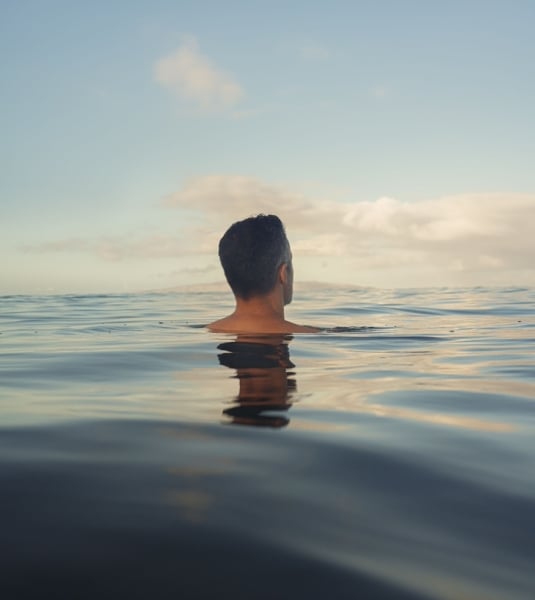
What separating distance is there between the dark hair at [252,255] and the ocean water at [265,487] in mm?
→ 2620

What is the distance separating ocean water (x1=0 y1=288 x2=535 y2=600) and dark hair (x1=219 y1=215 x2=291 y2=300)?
262cm

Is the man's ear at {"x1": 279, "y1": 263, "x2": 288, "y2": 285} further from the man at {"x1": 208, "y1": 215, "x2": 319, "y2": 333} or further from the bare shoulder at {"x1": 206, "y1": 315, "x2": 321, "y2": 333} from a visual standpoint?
the bare shoulder at {"x1": 206, "y1": 315, "x2": 321, "y2": 333}

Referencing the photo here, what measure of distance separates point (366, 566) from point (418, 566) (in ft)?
0.43

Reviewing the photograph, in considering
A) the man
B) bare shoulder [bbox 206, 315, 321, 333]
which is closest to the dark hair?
the man

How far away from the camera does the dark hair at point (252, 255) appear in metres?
6.75

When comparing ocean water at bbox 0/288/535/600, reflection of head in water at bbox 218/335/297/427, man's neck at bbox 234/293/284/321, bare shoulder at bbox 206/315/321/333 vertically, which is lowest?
ocean water at bbox 0/288/535/600

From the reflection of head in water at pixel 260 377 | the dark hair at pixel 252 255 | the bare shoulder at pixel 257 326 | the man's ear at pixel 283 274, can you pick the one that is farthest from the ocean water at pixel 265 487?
the man's ear at pixel 283 274

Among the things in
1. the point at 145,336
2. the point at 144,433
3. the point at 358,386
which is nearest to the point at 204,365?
the point at 358,386

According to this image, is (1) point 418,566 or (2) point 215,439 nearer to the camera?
(1) point 418,566

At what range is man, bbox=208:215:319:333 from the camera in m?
6.76

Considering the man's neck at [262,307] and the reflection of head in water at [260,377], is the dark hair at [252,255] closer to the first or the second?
the man's neck at [262,307]

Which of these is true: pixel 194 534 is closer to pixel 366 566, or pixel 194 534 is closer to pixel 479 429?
Result: pixel 366 566

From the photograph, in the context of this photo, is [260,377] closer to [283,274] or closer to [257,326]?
[257,326]

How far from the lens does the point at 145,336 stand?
290 inches
